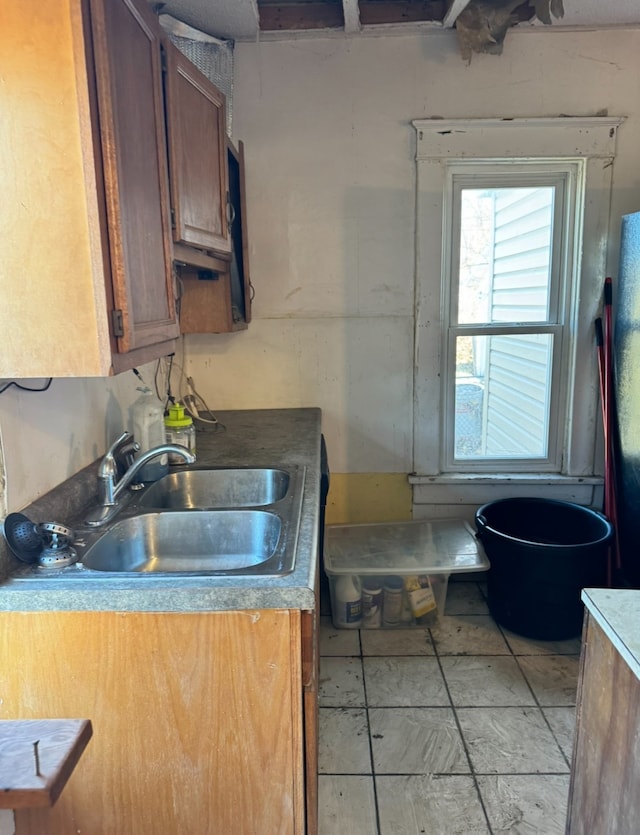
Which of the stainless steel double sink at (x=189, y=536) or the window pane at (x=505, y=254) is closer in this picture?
the stainless steel double sink at (x=189, y=536)

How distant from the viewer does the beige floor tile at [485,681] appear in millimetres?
2061

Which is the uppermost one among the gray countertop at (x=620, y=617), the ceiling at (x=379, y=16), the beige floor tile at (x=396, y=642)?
the ceiling at (x=379, y=16)

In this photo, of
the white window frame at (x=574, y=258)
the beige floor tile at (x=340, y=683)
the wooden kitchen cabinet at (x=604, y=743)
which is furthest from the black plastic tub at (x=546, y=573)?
the wooden kitchen cabinet at (x=604, y=743)

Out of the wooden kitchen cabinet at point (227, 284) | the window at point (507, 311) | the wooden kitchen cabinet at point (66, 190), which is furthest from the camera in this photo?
the window at point (507, 311)

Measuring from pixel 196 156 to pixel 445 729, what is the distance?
1975 millimetres

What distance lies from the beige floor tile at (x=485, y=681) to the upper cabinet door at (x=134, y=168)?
5.45 feet

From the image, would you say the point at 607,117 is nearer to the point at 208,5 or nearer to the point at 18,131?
the point at 208,5

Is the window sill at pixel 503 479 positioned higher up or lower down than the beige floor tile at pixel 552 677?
higher up

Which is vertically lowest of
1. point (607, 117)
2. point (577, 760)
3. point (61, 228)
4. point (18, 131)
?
point (577, 760)

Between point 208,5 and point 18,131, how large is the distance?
1.54 metres

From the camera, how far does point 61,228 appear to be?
1.00 metres

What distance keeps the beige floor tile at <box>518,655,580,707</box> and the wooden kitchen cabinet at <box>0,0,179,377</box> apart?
6.26 feet

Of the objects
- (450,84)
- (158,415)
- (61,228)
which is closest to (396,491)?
(158,415)

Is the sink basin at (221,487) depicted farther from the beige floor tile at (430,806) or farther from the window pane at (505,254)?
the window pane at (505,254)
